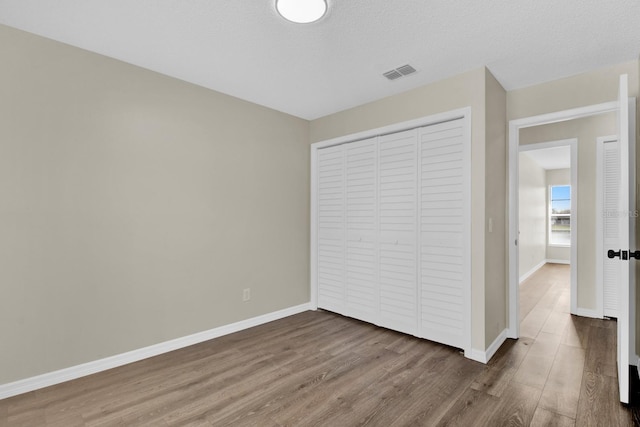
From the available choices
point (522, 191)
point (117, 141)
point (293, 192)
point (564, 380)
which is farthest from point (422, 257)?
point (522, 191)

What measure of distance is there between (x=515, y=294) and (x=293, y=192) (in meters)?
2.68

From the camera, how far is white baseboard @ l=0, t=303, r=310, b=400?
2115 millimetres

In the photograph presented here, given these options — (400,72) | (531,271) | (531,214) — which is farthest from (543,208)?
(400,72)

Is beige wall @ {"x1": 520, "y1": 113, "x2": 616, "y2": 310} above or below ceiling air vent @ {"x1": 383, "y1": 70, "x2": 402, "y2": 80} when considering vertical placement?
below

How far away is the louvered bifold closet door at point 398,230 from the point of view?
10.1 feet

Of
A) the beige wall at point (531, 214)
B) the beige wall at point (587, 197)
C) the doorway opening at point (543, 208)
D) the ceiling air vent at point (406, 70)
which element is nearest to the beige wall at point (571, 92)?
the ceiling air vent at point (406, 70)

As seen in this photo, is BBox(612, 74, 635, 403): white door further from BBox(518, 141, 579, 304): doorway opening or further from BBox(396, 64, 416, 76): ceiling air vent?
BBox(518, 141, 579, 304): doorway opening

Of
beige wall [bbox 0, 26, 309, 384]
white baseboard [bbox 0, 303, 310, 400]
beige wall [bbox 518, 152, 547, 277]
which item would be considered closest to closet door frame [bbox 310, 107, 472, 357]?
beige wall [bbox 0, 26, 309, 384]

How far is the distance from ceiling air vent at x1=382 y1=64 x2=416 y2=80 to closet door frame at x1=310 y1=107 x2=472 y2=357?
1.55 feet

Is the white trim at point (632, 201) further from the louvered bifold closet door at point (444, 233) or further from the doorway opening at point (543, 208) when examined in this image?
the doorway opening at point (543, 208)

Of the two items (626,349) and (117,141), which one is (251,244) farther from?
(626,349)

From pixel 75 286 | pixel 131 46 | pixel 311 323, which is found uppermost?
pixel 131 46

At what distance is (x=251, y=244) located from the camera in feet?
11.4

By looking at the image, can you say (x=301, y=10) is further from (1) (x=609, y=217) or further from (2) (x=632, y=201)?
(1) (x=609, y=217)
